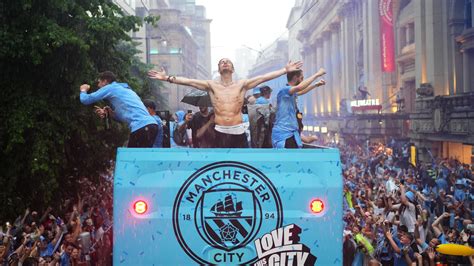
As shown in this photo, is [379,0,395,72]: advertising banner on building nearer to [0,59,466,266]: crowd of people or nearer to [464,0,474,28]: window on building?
[464,0,474,28]: window on building

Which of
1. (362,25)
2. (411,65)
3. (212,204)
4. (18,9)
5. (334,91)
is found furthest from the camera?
(334,91)

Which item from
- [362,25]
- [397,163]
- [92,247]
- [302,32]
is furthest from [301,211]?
[302,32]

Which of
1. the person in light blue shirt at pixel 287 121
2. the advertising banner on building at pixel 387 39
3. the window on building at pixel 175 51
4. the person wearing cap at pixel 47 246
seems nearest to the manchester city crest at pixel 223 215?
the person in light blue shirt at pixel 287 121

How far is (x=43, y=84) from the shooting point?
1397 cm

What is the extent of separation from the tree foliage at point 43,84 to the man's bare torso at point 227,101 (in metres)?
6.43

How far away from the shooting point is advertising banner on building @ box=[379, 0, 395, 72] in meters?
50.4

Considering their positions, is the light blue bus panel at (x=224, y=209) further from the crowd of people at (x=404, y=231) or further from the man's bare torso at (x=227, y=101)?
the crowd of people at (x=404, y=231)

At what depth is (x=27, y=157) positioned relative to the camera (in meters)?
13.5

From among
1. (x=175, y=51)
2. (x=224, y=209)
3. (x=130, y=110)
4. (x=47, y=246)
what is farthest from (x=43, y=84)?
(x=175, y=51)

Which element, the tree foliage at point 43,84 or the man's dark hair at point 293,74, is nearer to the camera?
the man's dark hair at point 293,74

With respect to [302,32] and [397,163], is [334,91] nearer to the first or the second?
[302,32]

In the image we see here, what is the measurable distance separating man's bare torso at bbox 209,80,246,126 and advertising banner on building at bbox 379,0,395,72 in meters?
45.8

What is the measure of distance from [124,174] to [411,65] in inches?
1825

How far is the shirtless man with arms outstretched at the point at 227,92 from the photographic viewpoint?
6.96 m
